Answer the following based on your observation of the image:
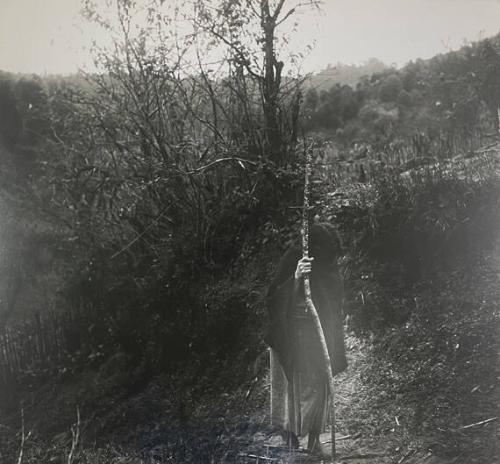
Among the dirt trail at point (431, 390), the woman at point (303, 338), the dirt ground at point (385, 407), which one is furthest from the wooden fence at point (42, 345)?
the dirt trail at point (431, 390)

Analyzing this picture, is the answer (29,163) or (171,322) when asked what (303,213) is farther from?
(29,163)

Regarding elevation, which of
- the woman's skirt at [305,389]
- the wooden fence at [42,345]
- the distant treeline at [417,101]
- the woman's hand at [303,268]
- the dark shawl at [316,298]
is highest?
the distant treeline at [417,101]

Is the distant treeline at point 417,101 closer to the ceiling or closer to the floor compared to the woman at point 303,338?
closer to the ceiling

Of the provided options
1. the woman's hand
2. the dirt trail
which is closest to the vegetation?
the dirt trail

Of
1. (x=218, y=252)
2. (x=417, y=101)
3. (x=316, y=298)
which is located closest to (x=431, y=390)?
(x=316, y=298)

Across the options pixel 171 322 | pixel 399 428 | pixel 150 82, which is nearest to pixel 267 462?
A: pixel 399 428

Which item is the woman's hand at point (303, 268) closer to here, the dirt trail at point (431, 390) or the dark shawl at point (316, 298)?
the dark shawl at point (316, 298)

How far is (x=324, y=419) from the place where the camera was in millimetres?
3461

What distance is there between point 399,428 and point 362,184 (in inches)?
88.4

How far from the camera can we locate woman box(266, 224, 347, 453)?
353 cm

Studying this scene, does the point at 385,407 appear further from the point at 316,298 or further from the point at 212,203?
the point at 212,203

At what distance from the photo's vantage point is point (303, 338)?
3.57m

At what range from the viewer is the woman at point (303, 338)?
353 cm

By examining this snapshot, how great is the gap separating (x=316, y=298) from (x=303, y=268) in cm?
20
